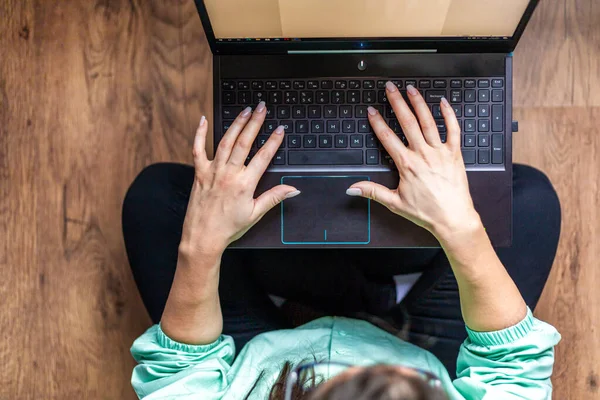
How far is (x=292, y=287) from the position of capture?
38.5 inches

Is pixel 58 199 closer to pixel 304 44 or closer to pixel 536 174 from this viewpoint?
pixel 304 44

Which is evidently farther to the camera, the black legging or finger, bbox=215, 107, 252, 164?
the black legging

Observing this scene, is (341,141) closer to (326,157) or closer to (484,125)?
(326,157)

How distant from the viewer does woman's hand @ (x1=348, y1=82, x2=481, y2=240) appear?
75cm

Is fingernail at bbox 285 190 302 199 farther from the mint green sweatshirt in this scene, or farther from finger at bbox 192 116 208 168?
the mint green sweatshirt

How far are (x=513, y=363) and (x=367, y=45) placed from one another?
1.59 feet

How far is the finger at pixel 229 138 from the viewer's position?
0.79 meters

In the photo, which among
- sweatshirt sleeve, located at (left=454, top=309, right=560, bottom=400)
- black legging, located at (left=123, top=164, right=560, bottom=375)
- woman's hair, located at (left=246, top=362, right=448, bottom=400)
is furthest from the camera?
black legging, located at (left=123, top=164, right=560, bottom=375)

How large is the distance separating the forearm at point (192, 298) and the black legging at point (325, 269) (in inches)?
5.6

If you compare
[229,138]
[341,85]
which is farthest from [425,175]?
[229,138]

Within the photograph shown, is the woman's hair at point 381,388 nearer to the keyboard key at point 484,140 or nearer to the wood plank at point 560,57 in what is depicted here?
the keyboard key at point 484,140

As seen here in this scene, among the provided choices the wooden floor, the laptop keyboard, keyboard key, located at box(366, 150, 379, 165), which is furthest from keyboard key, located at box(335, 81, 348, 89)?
the wooden floor

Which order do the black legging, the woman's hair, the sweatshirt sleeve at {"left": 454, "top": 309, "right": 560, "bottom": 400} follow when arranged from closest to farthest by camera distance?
the woman's hair
the sweatshirt sleeve at {"left": 454, "top": 309, "right": 560, "bottom": 400}
the black legging

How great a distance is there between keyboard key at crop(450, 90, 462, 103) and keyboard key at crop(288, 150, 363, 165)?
0.15 m
